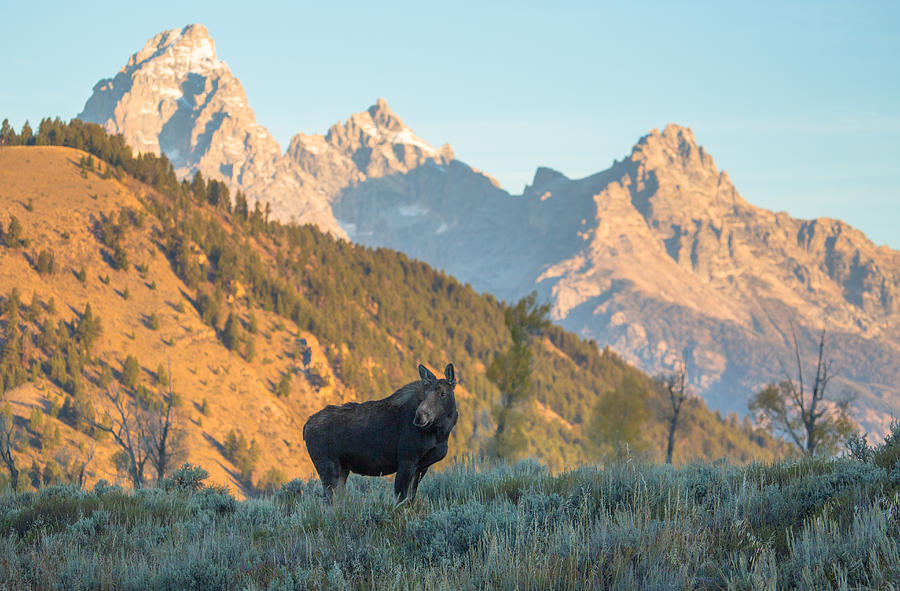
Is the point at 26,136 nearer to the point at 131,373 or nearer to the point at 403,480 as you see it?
the point at 131,373

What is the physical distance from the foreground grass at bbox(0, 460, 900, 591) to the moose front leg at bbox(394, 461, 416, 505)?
Result: 32 centimetres

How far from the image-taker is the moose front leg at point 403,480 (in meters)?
8.12

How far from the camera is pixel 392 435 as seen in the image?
332 inches

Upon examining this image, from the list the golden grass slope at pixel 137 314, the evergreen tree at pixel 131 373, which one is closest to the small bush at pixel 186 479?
the golden grass slope at pixel 137 314

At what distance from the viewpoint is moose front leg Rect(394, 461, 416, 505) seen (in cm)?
812

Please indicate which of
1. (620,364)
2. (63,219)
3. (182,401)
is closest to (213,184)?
(63,219)

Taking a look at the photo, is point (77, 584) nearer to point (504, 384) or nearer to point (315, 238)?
point (504, 384)

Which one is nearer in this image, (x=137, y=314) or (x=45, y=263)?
(x=45, y=263)

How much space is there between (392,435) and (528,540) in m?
2.89

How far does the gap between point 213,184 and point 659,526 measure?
149 m

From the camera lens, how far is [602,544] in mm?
5527

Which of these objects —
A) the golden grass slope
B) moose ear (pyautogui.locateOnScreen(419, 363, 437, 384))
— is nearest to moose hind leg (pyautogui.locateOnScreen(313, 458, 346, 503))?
moose ear (pyautogui.locateOnScreen(419, 363, 437, 384))

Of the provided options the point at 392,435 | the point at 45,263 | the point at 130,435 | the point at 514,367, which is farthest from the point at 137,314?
the point at 392,435

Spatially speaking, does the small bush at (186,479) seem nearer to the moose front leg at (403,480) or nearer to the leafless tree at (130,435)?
the leafless tree at (130,435)
